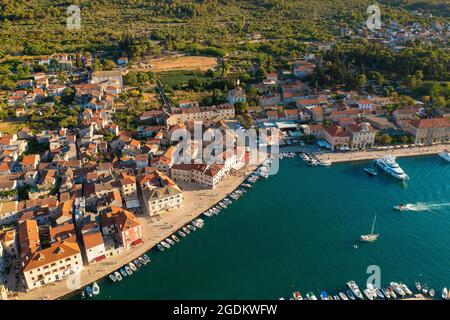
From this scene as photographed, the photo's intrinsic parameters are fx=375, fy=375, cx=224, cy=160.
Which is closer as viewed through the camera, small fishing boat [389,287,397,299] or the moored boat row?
the moored boat row

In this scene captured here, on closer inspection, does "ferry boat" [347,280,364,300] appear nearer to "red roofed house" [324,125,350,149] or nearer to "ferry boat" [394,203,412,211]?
"ferry boat" [394,203,412,211]

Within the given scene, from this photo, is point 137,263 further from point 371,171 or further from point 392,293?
point 371,171

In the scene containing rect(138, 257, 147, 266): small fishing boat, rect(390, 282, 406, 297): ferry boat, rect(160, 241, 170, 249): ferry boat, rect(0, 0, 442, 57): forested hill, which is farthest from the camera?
rect(0, 0, 442, 57): forested hill

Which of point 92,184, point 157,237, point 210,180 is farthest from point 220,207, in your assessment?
point 92,184

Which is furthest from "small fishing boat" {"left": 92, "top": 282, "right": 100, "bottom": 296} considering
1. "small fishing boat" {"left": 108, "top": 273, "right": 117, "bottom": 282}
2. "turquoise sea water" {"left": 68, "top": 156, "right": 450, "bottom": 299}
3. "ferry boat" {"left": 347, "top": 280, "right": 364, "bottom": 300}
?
"ferry boat" {"left": 347, "top": 280, "right": 364, "bottom": 300}

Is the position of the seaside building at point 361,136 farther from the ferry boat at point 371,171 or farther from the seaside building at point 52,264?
the seaside building at point 52,264

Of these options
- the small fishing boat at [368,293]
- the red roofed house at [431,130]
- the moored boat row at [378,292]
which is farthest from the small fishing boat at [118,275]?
the red roofed house at [431,130]
